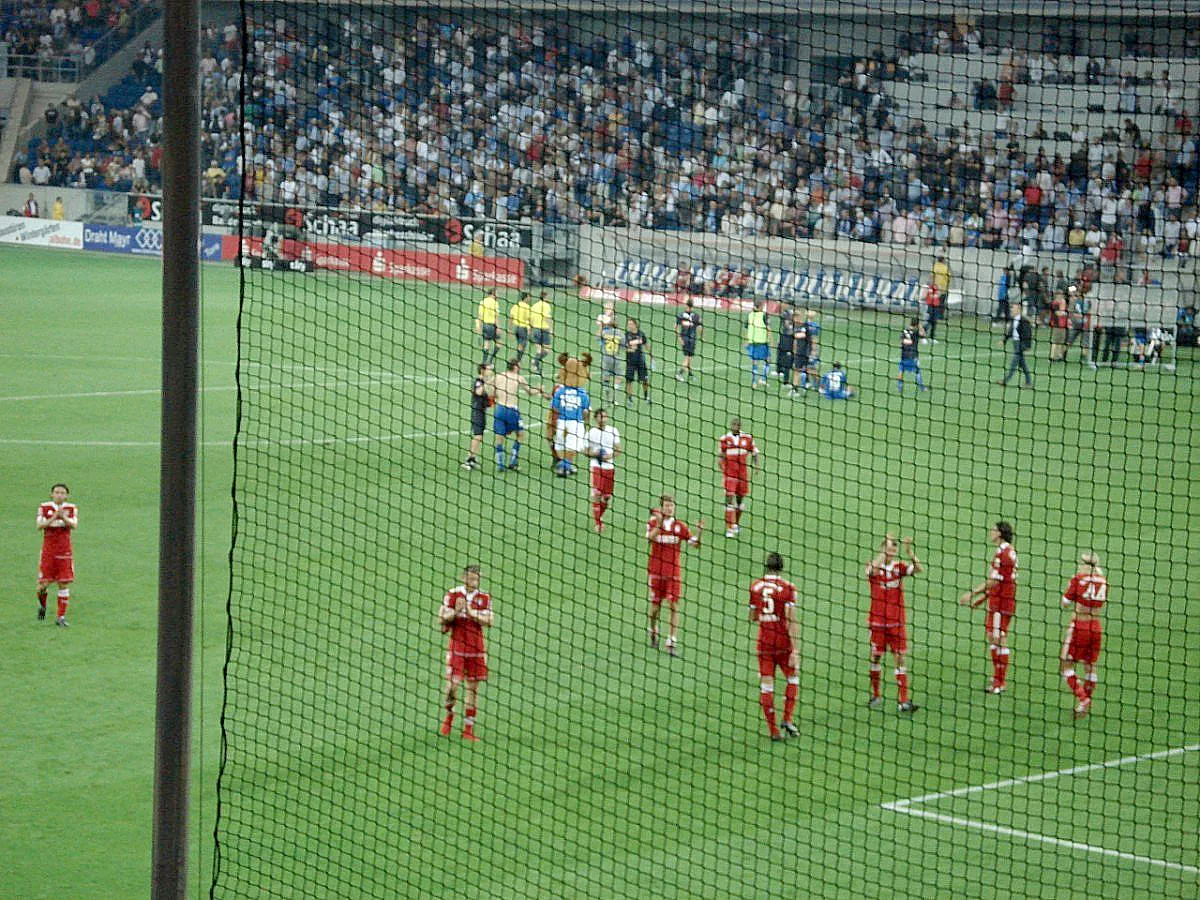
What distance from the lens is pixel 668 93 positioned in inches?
1118

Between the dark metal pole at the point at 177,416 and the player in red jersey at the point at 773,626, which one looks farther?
the player in red jersey at the point at 773,626

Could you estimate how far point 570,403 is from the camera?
20.1 meters

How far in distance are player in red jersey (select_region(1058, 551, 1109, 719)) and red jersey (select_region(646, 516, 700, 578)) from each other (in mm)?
3259

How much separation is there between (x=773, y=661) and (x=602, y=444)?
6130mm

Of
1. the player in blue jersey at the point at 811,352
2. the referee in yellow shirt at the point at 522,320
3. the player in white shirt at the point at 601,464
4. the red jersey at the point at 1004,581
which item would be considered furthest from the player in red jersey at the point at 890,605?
the player in blue jersey at the point at 811,352

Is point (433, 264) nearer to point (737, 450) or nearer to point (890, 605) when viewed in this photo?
point (737, 450)

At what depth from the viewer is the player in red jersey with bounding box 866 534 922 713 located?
12.7 m

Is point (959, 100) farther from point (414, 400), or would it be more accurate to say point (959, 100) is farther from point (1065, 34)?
point (414, 400)

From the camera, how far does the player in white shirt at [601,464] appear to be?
709 inches

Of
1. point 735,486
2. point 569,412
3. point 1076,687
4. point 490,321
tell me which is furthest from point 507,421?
point 1076,687

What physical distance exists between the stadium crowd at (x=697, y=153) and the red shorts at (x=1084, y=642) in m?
12.9

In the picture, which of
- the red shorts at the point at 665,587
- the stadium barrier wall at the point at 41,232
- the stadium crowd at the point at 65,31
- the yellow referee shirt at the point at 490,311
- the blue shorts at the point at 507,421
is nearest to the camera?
the red shorts at the point at 665,587

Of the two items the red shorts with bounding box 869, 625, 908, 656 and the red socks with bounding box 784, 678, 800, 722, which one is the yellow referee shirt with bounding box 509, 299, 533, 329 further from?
the red socks with bounding box 784, 678, 800, 722

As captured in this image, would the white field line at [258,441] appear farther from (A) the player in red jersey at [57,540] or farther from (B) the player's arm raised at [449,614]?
(B) the player's arm raised at [449,614]
